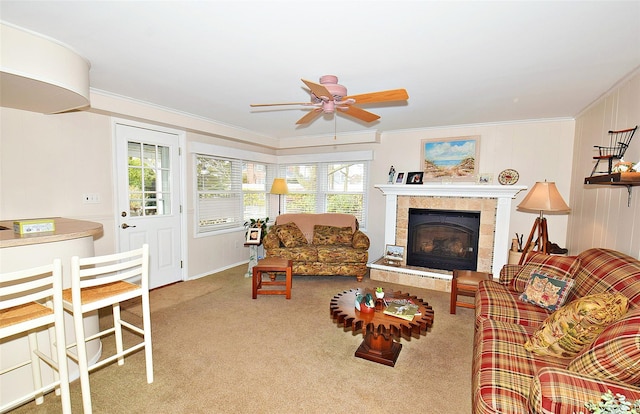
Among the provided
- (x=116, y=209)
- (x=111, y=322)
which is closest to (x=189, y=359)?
(x=111, y=322)

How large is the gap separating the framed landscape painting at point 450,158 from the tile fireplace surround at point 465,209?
30cm

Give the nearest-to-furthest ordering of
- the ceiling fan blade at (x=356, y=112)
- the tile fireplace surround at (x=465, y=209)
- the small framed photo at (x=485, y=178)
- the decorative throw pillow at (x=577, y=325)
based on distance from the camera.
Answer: the decorative throw pillow at (x=577, y=325)
the ceiling fan blade at (x=356, y=112)
the tile fireplace surround at (x=465, y=209)
the small framed photo at (x=485, y=178)

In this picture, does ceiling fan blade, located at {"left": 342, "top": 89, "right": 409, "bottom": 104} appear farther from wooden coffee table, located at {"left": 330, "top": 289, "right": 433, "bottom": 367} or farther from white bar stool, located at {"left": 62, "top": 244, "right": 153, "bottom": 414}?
white bar stool, located at {"left": 62, "top": 244, "right": 153, "bottom": 414}

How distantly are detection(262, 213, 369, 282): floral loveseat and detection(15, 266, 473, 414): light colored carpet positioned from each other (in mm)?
1040

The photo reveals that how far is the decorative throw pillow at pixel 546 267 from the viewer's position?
7.90ft

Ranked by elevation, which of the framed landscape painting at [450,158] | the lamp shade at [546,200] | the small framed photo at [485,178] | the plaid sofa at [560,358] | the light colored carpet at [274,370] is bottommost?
the light colored carpet at [274,370]

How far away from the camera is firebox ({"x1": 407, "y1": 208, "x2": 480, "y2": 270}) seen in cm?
431

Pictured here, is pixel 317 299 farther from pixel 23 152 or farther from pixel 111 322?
pixel 23 152

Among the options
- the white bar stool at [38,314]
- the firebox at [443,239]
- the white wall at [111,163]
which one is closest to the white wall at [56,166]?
the white wall at [111,163]

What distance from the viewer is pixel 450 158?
4.50 metres

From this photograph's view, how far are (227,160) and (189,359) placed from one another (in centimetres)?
336

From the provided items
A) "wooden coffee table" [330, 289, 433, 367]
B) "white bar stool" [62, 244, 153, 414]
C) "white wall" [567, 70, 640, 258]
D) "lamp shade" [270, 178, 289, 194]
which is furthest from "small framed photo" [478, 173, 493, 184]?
"white bar stool" [62, 244, 153, 414]

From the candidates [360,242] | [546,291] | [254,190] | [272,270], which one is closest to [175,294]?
[272,270]

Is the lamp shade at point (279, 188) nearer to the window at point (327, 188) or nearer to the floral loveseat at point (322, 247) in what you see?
the window at point (327, 188)
